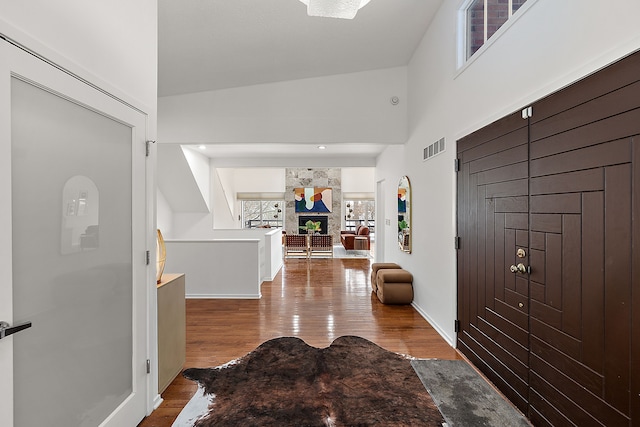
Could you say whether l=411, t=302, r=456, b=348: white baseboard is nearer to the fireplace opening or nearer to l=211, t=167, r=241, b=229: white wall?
l=211, t=167, r=241, b=229: white wall

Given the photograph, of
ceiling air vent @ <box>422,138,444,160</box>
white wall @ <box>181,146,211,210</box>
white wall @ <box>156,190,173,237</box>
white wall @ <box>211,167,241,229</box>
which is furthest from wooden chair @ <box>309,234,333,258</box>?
ceiling air vent @ <box>422,138,444,160</box>

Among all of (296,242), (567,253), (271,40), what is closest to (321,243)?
(296,242)

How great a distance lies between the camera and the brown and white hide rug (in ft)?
6.23

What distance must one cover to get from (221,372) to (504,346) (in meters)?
2.20

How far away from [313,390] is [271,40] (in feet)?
11.7

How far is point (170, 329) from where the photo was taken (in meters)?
2.51

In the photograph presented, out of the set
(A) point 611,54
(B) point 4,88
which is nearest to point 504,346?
(A) point 611,54

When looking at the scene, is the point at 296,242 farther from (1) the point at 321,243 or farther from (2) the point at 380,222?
(2) the point at 380,222

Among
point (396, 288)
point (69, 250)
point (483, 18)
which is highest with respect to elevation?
point (483, 18)

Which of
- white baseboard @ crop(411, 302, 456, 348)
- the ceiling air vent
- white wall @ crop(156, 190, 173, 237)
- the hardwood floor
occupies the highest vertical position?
the ceiling air vent

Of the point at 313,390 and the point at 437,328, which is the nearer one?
the point at 313,390

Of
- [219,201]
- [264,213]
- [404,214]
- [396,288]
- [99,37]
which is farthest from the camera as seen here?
[264,213]

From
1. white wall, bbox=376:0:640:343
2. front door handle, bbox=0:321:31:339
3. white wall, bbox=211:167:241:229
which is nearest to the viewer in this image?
front door handle, bbox=0:321:31:339

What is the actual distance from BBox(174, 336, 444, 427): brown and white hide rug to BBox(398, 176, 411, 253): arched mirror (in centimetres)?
218
